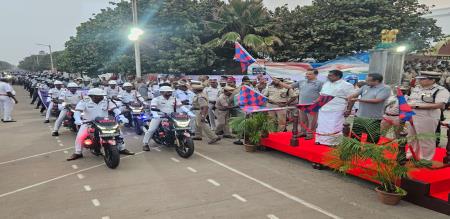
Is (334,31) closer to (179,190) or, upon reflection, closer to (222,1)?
(222,1)

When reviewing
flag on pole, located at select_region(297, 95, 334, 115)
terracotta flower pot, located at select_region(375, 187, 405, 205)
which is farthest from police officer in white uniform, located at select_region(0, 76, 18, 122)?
terracotta flower pot, located at select_region(375, 187, 405, 205)

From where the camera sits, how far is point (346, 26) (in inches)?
811

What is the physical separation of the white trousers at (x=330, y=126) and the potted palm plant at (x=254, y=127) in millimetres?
1414

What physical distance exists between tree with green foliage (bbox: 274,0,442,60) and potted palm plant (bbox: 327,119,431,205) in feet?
53.8

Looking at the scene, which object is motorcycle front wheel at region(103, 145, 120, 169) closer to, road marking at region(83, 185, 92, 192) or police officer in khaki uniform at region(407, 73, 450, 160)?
road marking at region(83, 185, 92, 192)

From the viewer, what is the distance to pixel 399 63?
1058 centimetres

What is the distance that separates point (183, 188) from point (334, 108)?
3.40 m

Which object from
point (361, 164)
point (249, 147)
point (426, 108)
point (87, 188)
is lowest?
point (87, 188)

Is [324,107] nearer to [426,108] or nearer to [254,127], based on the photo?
[254,127]

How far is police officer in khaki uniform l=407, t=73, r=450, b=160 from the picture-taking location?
5.81 metres

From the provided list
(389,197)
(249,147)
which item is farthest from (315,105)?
(389,197)

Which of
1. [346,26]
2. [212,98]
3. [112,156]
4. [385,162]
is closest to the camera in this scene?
[385,162]

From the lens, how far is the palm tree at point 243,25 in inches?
834

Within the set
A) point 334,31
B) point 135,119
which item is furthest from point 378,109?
Answer: point 334,31
